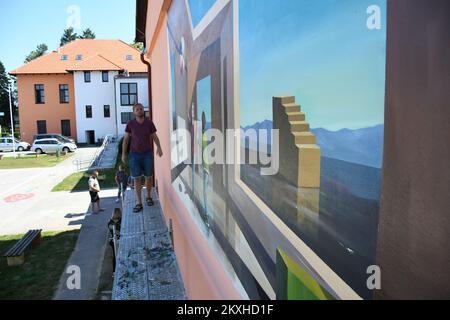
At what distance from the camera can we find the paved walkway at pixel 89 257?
24.4ft

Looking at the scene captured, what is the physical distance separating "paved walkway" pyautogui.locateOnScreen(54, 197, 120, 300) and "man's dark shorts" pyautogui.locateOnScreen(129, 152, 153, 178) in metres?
2.38

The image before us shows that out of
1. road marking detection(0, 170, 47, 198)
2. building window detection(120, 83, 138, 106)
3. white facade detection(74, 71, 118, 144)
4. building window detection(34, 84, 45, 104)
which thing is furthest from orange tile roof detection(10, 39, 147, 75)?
road marking detection(0, 170, 47, 198)

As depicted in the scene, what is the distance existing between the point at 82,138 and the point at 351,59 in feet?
143

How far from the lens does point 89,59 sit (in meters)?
41.8

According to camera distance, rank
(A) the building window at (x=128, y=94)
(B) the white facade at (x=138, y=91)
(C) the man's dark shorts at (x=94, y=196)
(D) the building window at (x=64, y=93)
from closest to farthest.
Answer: (C) the man's dark shorts at (x=94, y=196) < (B) the white facade at (x=138, y=91) < (A) the building window at (x=128, y=94) < (D) the building window at (x=64, y=93)

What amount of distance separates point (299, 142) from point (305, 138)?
46 millimetres

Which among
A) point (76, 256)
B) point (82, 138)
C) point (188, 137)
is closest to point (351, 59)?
point (188, 137)

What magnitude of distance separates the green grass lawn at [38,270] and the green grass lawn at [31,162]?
18.3 m

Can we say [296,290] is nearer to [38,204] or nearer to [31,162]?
[38,204]

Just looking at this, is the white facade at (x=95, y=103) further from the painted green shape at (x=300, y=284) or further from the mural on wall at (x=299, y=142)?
the painted green shape at (x=300, y=284)

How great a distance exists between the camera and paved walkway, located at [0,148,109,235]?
1268cm

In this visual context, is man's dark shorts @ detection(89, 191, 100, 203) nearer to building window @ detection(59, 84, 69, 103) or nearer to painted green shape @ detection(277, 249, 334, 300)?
painted green shape @ detection(277, 249, 334, 300)

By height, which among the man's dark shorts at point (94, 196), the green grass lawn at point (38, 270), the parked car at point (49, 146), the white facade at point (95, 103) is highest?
the white facade at point (95, 103)

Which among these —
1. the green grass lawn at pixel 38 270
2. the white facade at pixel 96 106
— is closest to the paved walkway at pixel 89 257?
the green grass lawn at pixel 38 270
